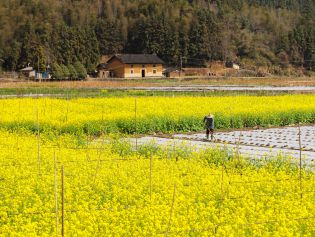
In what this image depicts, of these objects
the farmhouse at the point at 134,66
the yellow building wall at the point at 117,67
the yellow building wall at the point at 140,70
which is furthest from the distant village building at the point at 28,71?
the yellow building wall at the point at 140,70

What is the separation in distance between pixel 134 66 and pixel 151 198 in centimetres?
6845

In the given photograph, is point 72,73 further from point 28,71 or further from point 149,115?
point 149,115

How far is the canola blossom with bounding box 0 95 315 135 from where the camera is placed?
63.4ft

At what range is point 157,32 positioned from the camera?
292ft

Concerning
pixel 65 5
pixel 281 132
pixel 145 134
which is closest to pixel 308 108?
pixel 281 132

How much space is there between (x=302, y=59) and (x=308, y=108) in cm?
6927

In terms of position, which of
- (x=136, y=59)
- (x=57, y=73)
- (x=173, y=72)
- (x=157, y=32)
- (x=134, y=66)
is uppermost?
(x=157, y=32)

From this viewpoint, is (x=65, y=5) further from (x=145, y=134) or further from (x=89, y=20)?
(x=145, y=134)

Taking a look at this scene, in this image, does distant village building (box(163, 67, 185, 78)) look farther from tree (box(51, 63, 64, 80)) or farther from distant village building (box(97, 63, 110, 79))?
tree (box(51, 63, 64, 80))

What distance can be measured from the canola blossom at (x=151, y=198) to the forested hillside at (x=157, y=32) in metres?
56.2

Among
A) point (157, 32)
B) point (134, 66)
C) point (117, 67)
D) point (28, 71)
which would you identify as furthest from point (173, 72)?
point (28, 71)

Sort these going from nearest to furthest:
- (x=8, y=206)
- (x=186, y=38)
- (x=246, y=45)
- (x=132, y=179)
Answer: (x=8, y=206), (x=132, y=179), (x=186, y=38), (x=246, y=45)

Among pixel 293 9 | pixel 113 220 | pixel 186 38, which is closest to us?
pixel 113 220

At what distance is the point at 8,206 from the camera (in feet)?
26.0
